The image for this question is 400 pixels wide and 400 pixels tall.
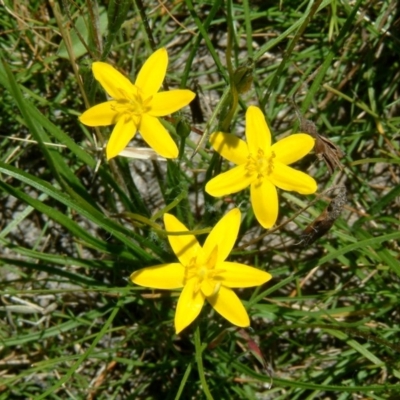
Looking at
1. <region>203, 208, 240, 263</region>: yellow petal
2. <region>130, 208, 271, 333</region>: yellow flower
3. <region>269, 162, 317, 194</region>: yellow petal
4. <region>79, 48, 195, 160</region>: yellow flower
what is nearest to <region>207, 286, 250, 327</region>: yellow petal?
<region>130, 208, 271, 333</region>: yellow flower

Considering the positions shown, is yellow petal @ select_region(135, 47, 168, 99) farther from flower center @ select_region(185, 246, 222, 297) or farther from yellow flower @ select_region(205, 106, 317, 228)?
flower center @ select_region(185, 246, 222, 297)

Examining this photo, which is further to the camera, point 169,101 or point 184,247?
point 184,247

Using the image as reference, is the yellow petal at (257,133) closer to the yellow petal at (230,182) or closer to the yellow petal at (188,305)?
the yellow petal at (230,182)

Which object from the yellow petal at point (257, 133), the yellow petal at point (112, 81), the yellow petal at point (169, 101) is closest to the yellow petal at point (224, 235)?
the yellow petal at point (257, 133)

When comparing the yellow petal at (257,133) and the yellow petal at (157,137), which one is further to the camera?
the yellow petal at (257,133)

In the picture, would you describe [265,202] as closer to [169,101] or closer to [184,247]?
[184,247]

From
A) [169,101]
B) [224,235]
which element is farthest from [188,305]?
[169,101]

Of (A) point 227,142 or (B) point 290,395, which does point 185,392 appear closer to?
(B) point 290,395
